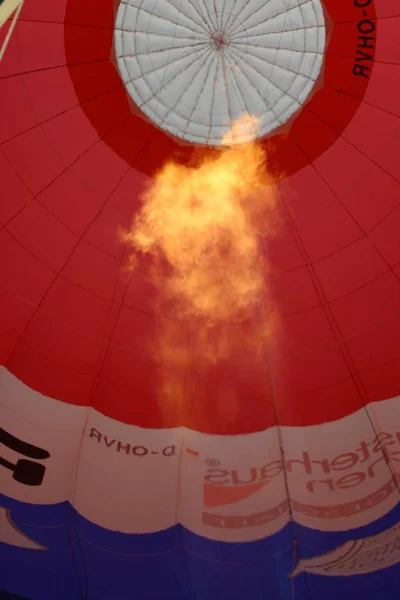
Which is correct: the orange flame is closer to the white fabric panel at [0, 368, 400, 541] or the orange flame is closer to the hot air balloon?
the hot air balloon

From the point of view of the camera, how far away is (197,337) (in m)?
4.71

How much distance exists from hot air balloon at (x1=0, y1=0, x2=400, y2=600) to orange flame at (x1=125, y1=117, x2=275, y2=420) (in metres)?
0.02

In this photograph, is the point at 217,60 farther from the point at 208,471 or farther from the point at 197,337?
the point at 208,471

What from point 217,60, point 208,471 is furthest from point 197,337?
point 217,60

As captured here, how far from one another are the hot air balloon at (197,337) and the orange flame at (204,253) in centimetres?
2

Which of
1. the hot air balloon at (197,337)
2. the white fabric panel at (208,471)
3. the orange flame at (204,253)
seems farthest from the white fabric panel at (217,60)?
the white fabric panel at (208,471)

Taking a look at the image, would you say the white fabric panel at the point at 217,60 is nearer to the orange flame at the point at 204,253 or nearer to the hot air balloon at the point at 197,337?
the hot air balloon at the point at 197,337

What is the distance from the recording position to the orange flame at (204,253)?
4531 mm

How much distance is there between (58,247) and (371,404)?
9.32 ft

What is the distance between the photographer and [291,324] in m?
4.67

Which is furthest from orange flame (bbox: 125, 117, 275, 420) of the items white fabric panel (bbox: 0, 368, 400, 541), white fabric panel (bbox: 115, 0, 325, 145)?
white fabric panel (bbox: 0, 368, 400, 541)

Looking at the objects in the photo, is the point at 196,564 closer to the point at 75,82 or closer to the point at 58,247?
the point at 58,247

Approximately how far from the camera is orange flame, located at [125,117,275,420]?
14.9ft

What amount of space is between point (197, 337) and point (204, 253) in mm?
699
